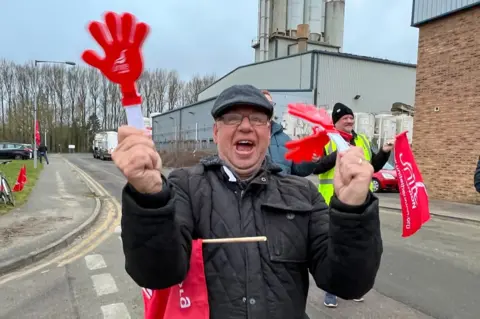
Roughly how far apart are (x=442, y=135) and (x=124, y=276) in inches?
495

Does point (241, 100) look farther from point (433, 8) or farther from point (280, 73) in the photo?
point (280, 73)

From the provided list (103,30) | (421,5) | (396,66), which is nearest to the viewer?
(103,30)

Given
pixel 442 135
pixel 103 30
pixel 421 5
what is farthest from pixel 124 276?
pixel 421 5

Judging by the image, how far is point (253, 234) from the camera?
1.54m

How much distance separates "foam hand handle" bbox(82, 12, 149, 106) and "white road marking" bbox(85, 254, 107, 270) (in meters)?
4.79

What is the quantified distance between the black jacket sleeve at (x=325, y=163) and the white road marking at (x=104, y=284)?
2.84 meters

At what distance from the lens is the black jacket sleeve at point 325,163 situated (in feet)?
12.1

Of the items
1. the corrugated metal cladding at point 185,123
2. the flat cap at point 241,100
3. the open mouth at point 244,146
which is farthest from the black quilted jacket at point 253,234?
the corrugated metal cladding at point 185,123

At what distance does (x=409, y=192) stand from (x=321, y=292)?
79.5 inches

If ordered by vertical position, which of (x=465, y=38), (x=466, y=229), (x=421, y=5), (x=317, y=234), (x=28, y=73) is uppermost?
(x=28, y=73)

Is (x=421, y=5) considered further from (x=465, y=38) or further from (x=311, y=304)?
(x=311, y=304)

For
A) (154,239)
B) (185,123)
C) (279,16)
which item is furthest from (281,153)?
(279,16)

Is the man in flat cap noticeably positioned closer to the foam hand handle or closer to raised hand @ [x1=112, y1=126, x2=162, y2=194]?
raised hand @ [x1=112, y1=126, x2=162, y2=194]

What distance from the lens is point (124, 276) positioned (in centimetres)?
516
